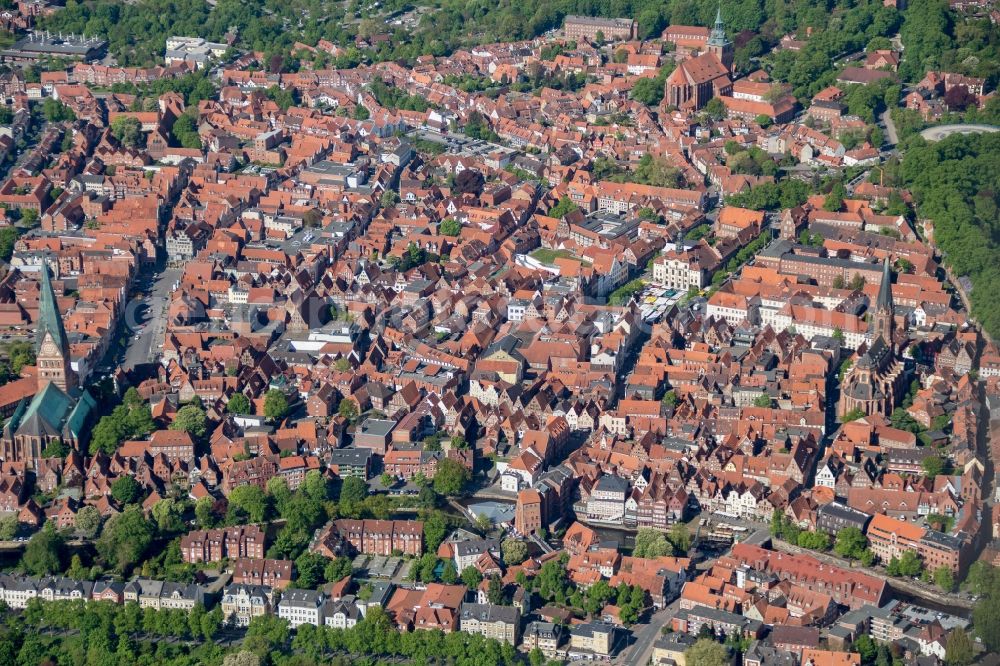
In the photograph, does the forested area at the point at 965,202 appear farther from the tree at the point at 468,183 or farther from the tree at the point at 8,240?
the tree at the point at 8,240

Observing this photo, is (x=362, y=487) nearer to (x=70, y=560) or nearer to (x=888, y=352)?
(x=70, y=560)

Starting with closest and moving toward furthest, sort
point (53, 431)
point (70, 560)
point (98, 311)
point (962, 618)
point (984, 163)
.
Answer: point (962, 618) < point (70, 560) < point (53, 431) < point (98, 311) < point (984, 163)

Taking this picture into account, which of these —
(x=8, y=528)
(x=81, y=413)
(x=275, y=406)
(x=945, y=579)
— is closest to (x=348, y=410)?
(x=275, y=406)

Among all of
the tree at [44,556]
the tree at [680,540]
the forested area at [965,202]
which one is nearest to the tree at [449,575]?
the tree at [680,540]

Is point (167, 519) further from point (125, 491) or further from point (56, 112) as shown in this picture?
point (56, 112)

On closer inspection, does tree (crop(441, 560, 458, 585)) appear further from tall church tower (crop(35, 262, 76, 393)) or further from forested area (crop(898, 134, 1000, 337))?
forested area (crop(898, 134, 1000, 337))

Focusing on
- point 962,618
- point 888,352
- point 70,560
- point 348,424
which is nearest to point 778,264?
point 888,352
